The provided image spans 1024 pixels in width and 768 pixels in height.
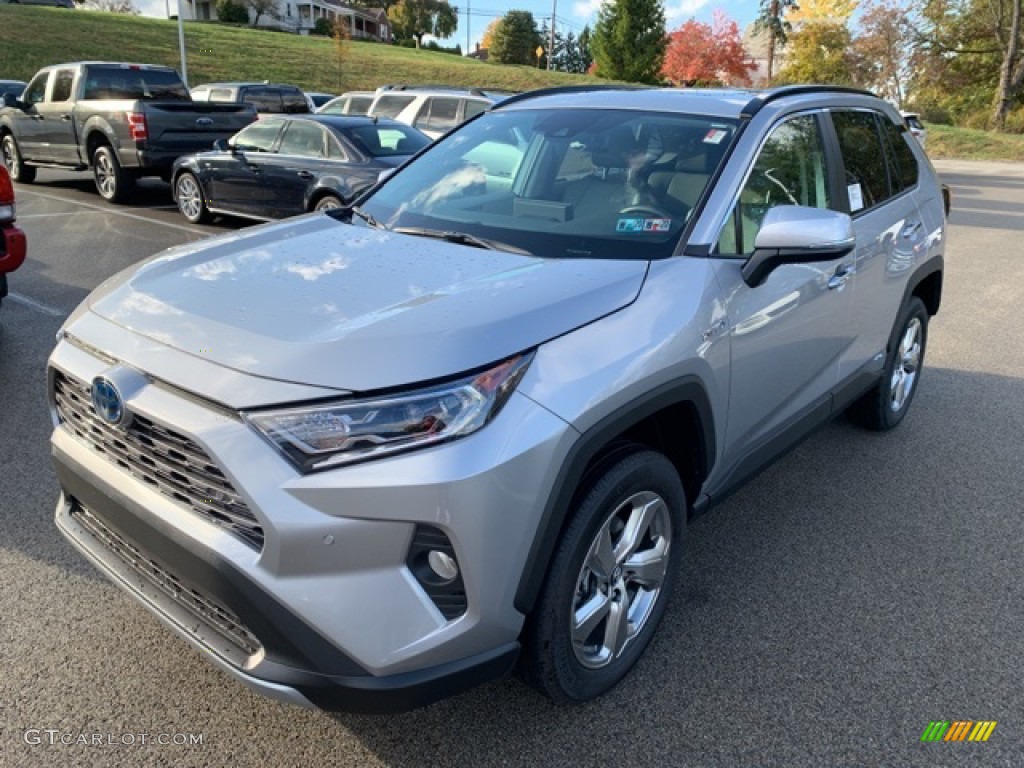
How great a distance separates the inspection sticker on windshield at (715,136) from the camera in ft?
9.89

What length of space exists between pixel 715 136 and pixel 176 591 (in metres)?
2.35

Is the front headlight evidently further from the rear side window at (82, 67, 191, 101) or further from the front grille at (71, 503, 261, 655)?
the rear side window at (82, 67, 191, 101)

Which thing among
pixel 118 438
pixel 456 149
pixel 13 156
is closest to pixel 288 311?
pixel 118 438

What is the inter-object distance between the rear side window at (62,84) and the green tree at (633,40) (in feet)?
161

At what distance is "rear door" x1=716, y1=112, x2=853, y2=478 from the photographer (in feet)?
9.21

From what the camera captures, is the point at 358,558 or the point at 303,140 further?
the point at 303,140

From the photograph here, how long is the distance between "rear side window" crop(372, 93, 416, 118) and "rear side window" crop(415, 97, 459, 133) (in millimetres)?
439

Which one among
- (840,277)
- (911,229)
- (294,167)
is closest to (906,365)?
(911,229)

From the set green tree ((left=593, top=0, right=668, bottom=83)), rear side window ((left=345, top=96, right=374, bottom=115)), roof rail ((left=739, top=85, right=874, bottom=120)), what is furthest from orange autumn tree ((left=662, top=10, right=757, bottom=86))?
roof rail ((left=739, top=85, right=874, bottom=120))

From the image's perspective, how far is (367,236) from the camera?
9.75 ft

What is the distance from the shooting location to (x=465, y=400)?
6.43 ft

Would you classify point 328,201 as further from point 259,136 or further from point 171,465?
point 171,465

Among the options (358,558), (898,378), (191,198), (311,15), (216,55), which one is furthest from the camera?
(311,15)

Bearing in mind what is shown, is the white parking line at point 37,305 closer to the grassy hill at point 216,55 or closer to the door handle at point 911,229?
the door handle at point 911,229
